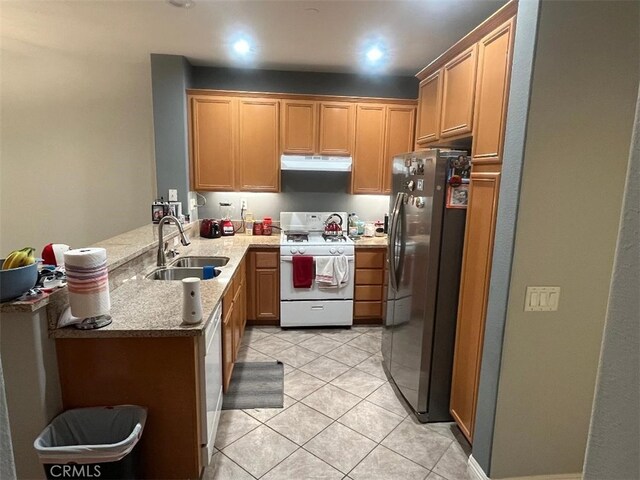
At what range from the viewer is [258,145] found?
389cm

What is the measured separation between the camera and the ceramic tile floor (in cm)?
197

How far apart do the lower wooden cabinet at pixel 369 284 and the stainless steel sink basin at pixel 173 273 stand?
65.0 inches

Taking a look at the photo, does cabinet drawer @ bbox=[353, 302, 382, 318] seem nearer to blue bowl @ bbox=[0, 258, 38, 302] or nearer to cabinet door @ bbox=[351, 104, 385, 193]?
cabinet door @ bbox=[351, 104, 385, 193]

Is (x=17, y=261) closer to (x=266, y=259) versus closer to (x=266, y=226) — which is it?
(x=266, y=259)

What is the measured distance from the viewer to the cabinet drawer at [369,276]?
3.79 meters

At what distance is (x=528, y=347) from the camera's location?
1.71 meters

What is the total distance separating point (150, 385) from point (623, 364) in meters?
1.77

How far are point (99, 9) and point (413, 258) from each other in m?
2.80

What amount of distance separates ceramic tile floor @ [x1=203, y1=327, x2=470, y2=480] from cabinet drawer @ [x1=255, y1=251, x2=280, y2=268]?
39.3 inches

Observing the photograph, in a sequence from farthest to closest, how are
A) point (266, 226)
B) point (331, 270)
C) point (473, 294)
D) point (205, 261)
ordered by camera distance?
point (266, 226), point (331, 270), point (205, 261), point (473, 294)

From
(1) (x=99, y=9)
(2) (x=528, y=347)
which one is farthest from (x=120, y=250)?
(2) (x=528, y=347)

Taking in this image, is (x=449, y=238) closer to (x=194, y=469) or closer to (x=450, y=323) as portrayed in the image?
(x=450, y=323)

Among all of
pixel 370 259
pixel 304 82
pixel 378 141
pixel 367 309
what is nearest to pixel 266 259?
pixel 370 259

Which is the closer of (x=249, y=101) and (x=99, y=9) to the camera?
(x=99, y=9)
